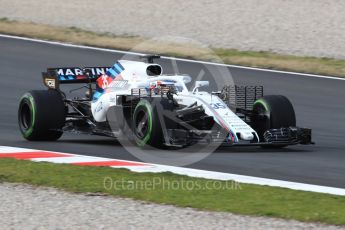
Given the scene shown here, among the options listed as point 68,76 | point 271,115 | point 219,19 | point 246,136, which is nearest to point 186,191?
point 246,136

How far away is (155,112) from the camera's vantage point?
1316 cm

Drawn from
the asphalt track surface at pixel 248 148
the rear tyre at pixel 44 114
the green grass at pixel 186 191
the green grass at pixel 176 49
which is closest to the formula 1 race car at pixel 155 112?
the rear tyre at pixel 44 114

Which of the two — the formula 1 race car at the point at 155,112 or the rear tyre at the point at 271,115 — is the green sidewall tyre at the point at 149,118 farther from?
the rear tyre at the point at 271,115

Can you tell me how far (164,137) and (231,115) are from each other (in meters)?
0.96

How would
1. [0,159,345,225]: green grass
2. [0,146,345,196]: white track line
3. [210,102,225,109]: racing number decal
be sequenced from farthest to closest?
[210,102,225,109]: racing number decal, [0,146,345,196]: white track line, [0,159,345,225]: green grass

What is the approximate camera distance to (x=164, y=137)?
43.5 ft

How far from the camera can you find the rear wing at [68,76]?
15383mm

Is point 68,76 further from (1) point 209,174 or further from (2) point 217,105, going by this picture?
(1) point 209,174

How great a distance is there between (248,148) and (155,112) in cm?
176

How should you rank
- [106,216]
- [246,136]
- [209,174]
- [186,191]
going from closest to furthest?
[106,216]
[186,191]
[209,174]
[246,136]

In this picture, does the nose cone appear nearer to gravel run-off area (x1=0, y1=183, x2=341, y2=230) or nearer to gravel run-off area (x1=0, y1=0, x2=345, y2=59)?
gravel run-off area (x1=0, y1=183, x2=341, y2=230)

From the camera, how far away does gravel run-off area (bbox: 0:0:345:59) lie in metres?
23.9

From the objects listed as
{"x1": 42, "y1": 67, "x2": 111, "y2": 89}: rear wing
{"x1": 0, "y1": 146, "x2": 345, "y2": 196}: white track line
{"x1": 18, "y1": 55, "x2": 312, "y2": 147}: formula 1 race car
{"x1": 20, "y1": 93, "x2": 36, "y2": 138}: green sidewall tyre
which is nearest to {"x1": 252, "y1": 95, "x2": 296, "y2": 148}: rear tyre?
{"x1": 18, "y1": 55, "x2": 312, "y2": 147}: formula 1 race car

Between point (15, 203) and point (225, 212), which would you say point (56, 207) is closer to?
point (15, 203)
